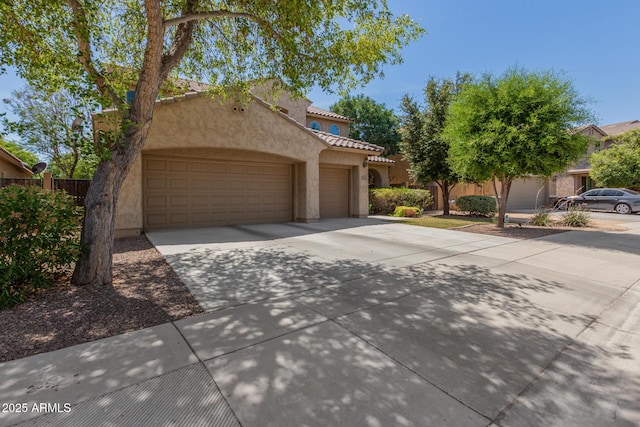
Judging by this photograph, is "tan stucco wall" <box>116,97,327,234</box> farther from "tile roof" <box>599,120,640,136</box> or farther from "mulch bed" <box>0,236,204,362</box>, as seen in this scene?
"tile roof" <box>599,120,640,136</box>

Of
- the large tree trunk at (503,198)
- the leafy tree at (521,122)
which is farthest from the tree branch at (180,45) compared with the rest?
the large tree trunk at (503,198)

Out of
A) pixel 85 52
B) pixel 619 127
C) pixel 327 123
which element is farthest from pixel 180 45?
pixel 619 127

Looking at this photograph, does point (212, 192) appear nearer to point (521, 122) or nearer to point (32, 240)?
point (32, 240)

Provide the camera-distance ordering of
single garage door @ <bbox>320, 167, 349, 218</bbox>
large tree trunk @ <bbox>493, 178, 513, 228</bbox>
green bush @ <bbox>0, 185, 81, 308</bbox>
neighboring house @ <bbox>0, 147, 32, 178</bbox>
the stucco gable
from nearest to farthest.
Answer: green bush @ <bbox>0, 185, 81, 308</bbox>
the stucco gable
large tree trunk @ <bbox>493, 178, 513, 228</bbox>
neighboring house @ <bbox>0, 147, 32, 178</bbox>
single garage door @ <bbox>320, 167, 349, 218</bbox>

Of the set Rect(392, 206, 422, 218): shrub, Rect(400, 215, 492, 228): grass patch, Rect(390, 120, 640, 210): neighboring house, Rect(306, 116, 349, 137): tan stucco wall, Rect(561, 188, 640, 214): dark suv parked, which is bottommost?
Rect(400, 215, 492, 228): grass patch

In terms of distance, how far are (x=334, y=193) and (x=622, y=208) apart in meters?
18.7

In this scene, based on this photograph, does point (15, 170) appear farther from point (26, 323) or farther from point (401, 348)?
point (401, 348)

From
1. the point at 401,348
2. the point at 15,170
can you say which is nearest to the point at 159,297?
the point at 401,348

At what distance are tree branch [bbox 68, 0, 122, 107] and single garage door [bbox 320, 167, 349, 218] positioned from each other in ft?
32.4

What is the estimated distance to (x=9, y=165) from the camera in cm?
1534

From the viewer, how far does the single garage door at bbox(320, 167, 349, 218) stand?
1405 cm

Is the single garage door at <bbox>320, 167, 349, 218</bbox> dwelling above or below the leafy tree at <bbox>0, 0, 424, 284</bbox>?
below

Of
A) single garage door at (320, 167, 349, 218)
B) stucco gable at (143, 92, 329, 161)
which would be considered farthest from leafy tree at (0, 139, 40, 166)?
single garage door at (320, 167, 349, 218)

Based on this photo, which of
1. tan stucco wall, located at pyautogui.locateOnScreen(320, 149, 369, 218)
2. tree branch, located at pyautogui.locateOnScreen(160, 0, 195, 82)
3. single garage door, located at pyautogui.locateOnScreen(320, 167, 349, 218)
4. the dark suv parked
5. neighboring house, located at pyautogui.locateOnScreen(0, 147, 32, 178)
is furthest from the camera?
the dark suv parked
